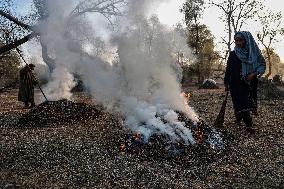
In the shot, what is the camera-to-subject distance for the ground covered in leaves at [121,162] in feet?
16.9

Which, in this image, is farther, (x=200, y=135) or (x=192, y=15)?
(x=192, y=15)

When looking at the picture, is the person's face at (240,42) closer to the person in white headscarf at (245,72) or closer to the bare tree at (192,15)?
the person in white headscarf at (245,72)

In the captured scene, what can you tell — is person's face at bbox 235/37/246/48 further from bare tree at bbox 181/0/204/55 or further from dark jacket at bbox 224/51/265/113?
bare tree at bbox 181/0/204/55

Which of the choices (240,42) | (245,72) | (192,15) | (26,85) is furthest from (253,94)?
(192,15)

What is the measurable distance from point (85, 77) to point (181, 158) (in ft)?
14.1

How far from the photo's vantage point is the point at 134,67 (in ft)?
26.5

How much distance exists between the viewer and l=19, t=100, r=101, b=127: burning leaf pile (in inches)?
385

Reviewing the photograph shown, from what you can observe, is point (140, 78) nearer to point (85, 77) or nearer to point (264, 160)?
point (85, 77)

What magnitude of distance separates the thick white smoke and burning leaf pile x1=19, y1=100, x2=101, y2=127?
101 centimetres

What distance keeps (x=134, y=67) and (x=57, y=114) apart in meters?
3.13

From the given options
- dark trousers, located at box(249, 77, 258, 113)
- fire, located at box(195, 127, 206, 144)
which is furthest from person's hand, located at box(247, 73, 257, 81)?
fire, located at box(195, 127, 206, 144)

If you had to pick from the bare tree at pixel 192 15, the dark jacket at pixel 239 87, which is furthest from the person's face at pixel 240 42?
the bare tree at pixel 192 15

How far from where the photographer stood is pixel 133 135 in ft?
21.6

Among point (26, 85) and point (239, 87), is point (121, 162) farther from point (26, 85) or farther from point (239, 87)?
point (26, 85)
